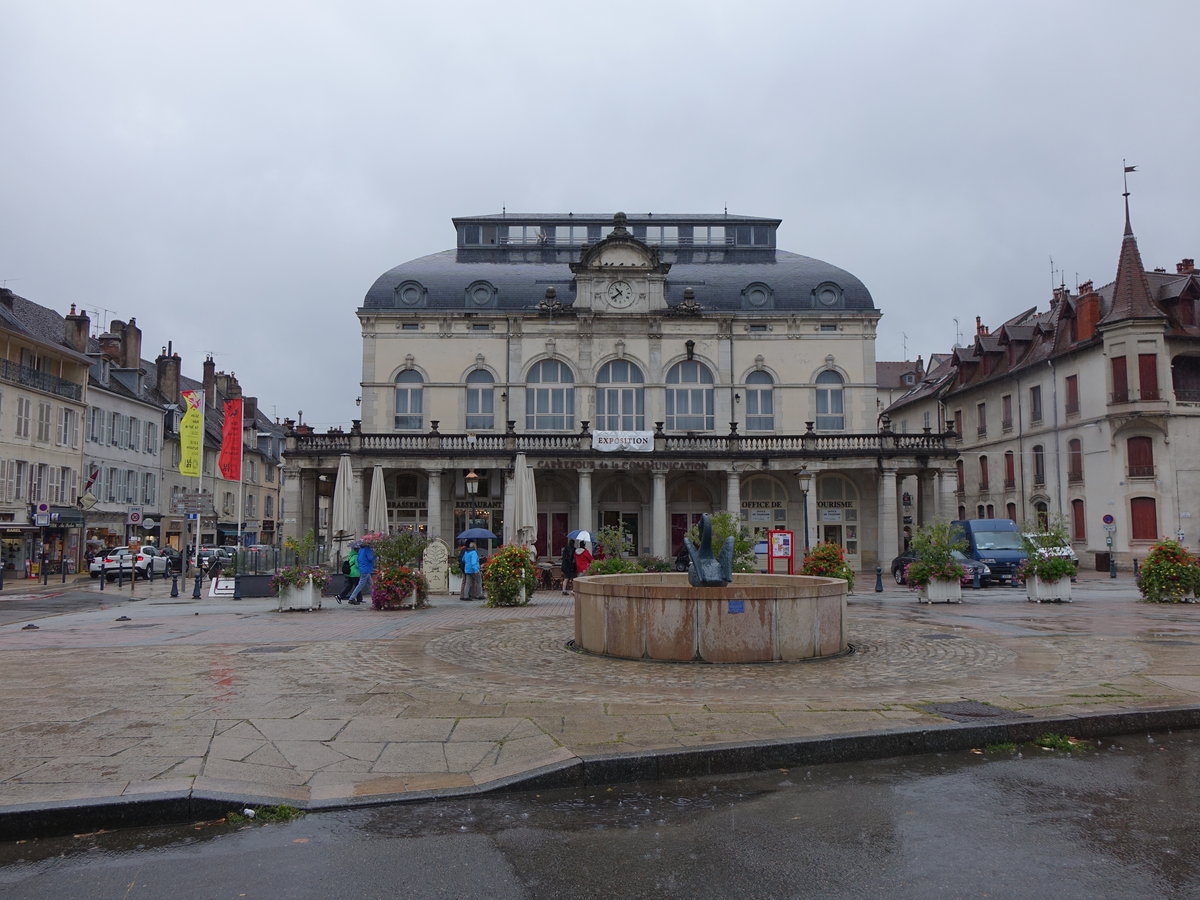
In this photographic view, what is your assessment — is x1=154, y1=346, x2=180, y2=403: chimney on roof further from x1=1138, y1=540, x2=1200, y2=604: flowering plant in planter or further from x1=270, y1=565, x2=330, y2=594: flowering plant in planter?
x1=1138, y1=540, x2=1200, y2=604: flowering plant in planter

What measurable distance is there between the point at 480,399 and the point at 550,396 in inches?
129

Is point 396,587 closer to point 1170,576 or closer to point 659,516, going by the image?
point 1170,576

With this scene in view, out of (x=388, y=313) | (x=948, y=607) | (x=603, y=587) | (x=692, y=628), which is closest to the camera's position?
(x=692, y=628)

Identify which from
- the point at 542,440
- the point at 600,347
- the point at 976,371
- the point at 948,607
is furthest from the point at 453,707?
the point at 976,371

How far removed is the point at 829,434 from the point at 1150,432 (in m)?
12.4

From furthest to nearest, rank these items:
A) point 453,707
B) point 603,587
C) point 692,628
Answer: point 603,587 → point 692,628 → point 453,707

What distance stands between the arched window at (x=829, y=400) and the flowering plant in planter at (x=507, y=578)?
2434 cm

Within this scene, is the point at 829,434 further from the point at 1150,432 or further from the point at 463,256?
the point at 463,256

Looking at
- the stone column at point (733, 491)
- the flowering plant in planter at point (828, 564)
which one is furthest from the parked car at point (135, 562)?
the flowering plant in planter at point (828, 564)

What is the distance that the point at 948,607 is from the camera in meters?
19.6

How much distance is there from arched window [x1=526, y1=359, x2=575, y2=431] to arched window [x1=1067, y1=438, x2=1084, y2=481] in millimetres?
22111

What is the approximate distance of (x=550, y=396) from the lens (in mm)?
40625

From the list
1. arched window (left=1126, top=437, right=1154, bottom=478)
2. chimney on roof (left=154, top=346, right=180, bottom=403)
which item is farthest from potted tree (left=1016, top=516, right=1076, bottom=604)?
chimney on roof (left=154, top=346, right=180, bottom=403)

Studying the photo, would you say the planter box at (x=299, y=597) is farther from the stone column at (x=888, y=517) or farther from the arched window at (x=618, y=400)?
the stone column at (x=888, y=517)
